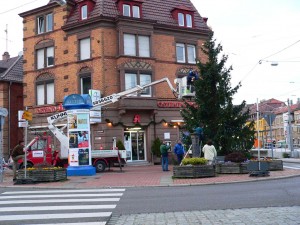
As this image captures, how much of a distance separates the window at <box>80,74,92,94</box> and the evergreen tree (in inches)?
421

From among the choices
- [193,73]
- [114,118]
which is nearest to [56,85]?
[114,118]

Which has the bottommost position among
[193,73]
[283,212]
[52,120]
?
[283,212]

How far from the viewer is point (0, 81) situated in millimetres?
37062

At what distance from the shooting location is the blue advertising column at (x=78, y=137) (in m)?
20.2

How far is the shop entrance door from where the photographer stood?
99.4ft

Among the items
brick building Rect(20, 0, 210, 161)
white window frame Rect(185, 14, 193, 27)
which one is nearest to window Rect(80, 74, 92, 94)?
brick building Rect(20, 0, 210, 161)

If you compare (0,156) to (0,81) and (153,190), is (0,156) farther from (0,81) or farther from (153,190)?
(0,81)

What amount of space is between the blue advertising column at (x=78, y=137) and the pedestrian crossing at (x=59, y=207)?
21.0 feet

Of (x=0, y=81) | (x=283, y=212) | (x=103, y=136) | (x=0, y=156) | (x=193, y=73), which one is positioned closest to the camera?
(x=283, y=212)

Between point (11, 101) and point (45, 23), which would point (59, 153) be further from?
point (11, 101)

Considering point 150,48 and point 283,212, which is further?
point 150,48

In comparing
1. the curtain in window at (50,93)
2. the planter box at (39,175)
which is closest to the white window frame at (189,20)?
the curtain in window at (50,93)

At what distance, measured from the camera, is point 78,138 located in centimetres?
2038

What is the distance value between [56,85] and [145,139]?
842 centimetres
